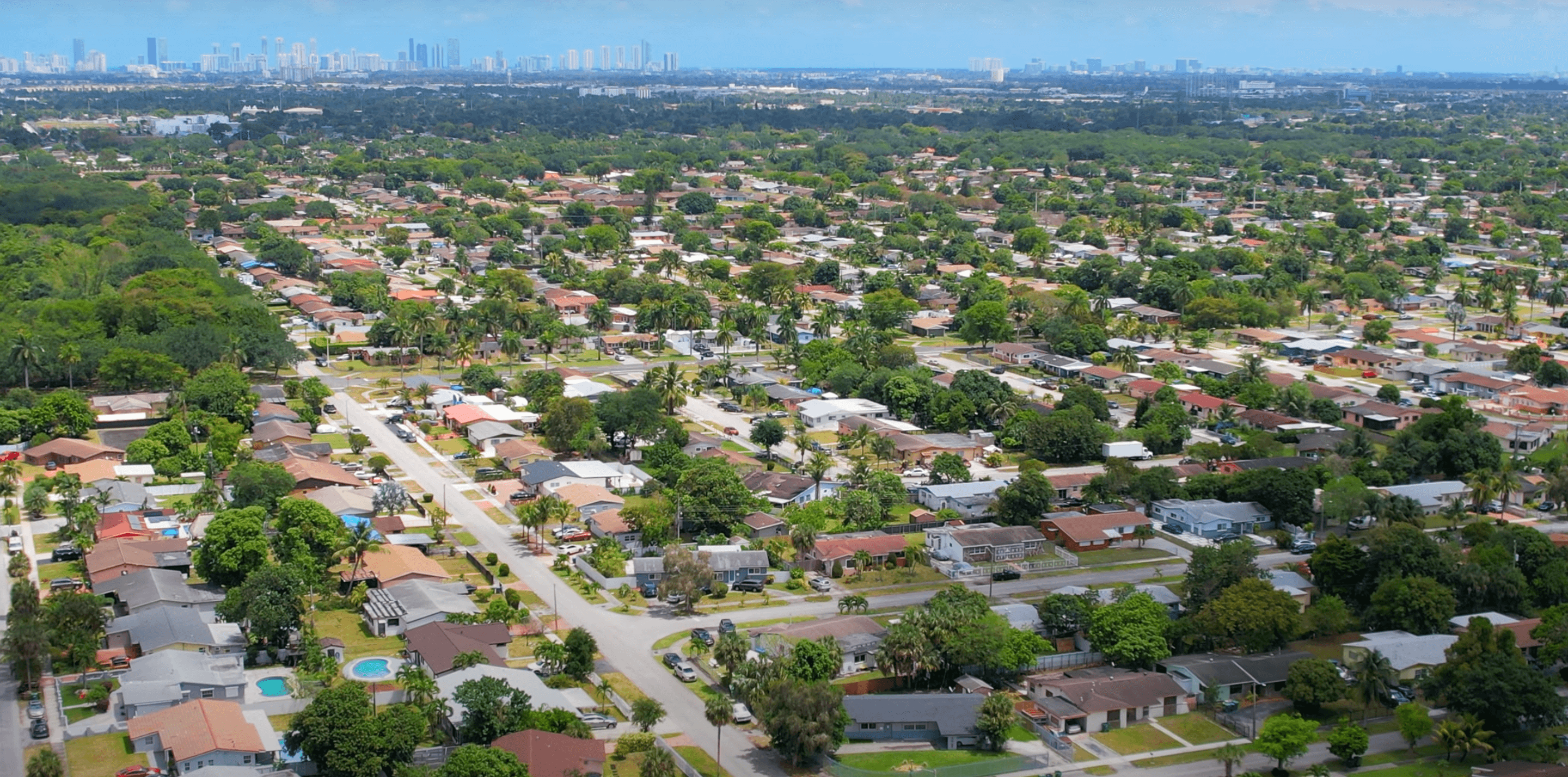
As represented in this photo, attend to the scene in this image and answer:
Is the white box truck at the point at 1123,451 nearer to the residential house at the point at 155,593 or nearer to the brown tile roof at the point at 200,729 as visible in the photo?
the residential house at the point at 155,593

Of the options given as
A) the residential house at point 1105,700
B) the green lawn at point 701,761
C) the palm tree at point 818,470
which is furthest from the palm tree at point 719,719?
the palm tree at point 818,470

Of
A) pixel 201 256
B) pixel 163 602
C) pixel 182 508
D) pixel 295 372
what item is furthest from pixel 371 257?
pixel 163 602

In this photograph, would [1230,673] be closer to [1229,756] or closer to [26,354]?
[1229,756]

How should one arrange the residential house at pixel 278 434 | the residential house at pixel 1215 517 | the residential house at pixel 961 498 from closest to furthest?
the residential house at pixel 1215 517, the residential house at pixel 961 498, the residential house at pixel 278 434

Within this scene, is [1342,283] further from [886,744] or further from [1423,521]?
[886,744]

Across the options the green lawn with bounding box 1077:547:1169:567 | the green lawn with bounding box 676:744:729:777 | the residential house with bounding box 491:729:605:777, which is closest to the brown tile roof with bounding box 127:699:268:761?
the residential house with bounding box 491:729:605:777

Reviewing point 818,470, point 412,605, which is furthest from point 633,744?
point 818,470
